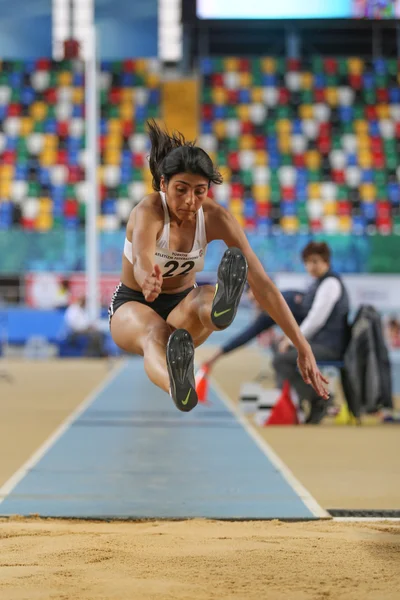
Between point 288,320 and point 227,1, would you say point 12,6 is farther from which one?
point 288,320

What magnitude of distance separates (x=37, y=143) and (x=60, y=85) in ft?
6.99

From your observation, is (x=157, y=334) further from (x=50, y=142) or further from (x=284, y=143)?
(x=50, y=142)

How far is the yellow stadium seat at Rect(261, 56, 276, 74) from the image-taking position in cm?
Result: 3119

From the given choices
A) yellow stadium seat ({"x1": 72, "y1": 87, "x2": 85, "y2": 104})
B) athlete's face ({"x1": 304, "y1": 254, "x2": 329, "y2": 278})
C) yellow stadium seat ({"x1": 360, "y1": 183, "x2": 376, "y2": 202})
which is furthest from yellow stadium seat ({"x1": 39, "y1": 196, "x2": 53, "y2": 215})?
athlete's face ({"x1": 304, "y1": 254, "x2": 329, "y2": 278})

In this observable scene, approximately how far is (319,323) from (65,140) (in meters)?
22.7

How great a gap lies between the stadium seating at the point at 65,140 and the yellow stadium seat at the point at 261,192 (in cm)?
293

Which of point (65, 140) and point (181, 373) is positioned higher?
point (65, 140)

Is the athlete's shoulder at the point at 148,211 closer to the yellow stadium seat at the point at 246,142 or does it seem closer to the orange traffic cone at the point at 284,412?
the orange traffic cone at the point at 284,412

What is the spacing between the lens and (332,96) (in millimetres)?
31094

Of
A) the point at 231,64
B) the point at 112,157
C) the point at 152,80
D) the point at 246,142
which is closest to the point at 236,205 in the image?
the point at 246,142

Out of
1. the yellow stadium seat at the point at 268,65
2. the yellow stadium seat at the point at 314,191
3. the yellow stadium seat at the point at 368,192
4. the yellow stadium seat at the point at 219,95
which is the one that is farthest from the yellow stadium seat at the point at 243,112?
the yellow stadium seat at the point at 368,192

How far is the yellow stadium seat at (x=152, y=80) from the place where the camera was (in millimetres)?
30938

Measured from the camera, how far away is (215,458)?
680 cm

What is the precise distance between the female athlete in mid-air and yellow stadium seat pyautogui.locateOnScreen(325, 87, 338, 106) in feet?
88.2
